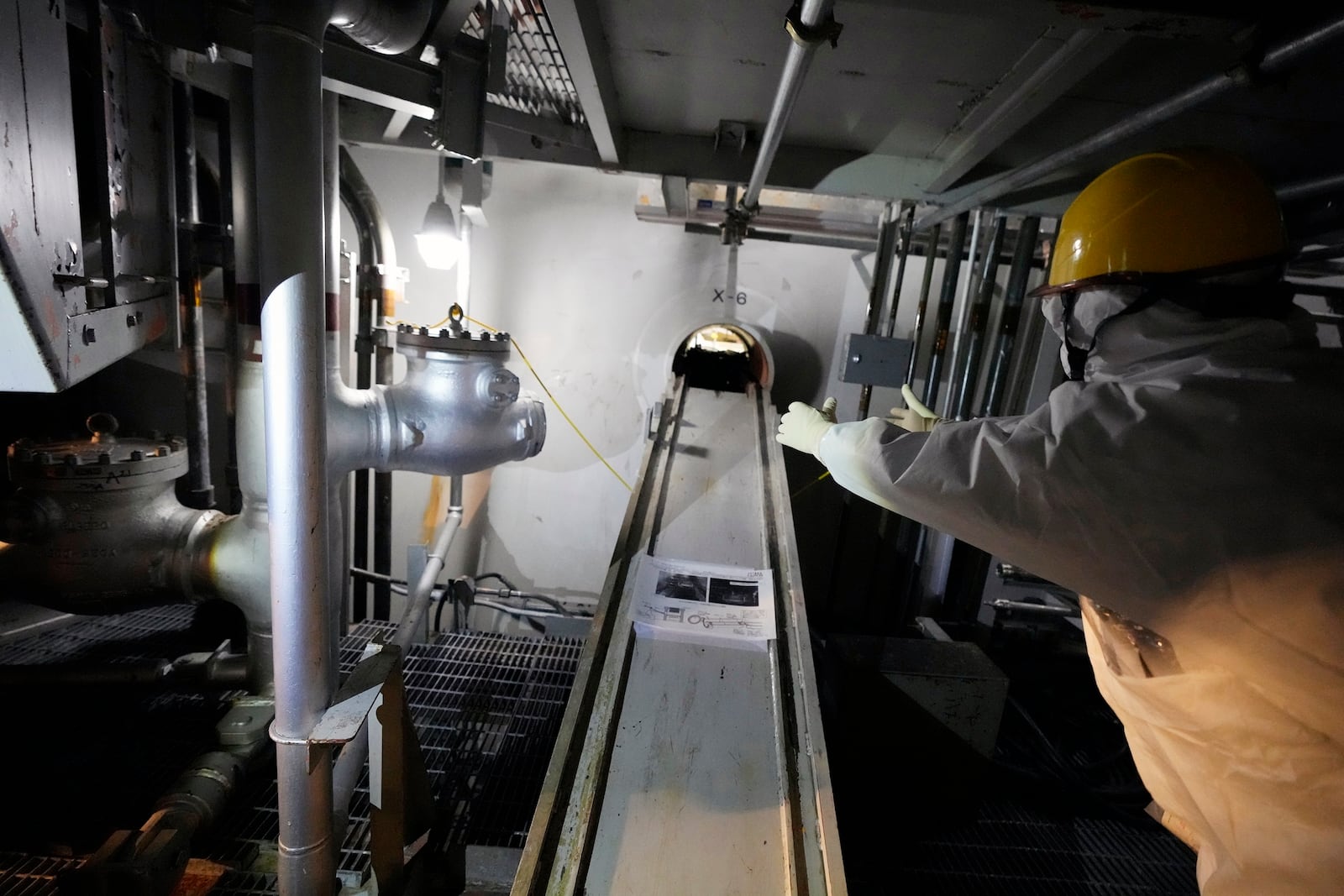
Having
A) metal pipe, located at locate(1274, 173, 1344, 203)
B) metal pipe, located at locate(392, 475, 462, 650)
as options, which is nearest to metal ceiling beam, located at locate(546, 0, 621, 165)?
metal pipe, located at locate(392, 475, 462, 650)

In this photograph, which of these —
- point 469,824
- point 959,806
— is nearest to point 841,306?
point 959,806

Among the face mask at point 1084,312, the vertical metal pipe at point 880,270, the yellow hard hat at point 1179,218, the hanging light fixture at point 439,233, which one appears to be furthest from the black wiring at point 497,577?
the yellow hard hat at point 1179,218

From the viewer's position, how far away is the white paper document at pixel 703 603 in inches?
47.5

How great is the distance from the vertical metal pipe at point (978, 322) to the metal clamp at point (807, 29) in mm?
1468

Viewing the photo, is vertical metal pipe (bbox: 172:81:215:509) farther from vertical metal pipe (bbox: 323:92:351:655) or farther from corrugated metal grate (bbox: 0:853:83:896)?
corrugated metal grate (bbox: 0:853:83:896)

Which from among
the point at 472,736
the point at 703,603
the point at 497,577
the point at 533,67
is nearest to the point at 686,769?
the point at 703,603

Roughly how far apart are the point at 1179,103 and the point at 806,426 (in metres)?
0.92

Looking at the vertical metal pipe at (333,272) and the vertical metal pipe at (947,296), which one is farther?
the vertical metal pipe at (947,296)

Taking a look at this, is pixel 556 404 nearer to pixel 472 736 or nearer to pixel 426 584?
pixel 426 584

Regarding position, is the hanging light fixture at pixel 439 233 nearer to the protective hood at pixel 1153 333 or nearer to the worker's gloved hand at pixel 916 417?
the worker's gloved hand at pixel 916 417

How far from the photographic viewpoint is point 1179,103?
3.29 ft

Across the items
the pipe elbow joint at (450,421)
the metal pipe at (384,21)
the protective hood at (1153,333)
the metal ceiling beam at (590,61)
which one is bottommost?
the pipe elbow joint at (450,421)

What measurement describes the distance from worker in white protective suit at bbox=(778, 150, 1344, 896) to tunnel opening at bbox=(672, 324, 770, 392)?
79.0 inches

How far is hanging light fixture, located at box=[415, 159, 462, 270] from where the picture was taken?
2.24m
